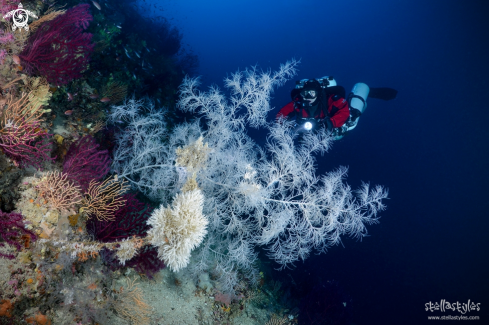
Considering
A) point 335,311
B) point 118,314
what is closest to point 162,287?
point 118,314

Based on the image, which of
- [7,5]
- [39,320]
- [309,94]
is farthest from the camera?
[309,94]

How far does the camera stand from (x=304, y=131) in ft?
19.6

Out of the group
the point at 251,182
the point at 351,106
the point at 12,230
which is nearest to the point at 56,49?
the point at 12,230

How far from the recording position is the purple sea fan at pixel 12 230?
1996mm

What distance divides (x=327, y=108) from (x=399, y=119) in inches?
1539

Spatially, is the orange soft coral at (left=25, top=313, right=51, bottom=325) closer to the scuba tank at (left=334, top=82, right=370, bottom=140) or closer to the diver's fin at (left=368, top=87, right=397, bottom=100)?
the scuba tank at (left=334, top=82, right=370, bottom=140)

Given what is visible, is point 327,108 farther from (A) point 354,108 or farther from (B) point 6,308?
(B) point 6,308

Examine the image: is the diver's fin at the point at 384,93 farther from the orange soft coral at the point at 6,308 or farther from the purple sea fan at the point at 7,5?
the orange soft coral at the point at 6,308

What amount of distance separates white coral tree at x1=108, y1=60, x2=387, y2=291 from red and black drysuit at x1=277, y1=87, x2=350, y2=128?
4.28ft

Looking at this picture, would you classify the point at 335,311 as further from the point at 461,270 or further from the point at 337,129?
the point at 461,270

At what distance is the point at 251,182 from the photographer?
4355 millimetres

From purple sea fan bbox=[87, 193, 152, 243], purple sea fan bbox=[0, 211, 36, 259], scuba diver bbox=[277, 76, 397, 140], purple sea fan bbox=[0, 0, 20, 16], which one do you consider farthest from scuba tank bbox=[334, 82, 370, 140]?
purple sea fan bbox=[0, 0, 20, 16]

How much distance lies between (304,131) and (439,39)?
2376 inches

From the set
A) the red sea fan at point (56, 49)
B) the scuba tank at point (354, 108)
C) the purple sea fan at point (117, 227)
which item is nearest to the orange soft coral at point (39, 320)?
the purple sea fan at point (117, 227)
